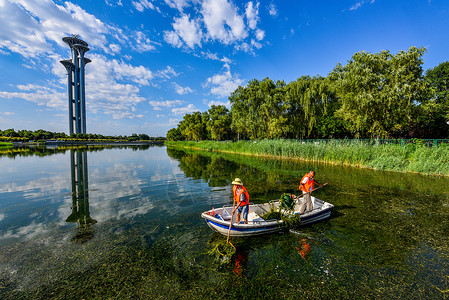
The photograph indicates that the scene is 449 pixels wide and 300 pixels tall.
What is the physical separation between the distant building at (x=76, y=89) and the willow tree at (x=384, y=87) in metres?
125

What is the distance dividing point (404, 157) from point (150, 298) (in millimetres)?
25127

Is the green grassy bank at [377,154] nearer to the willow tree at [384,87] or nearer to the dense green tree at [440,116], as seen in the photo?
the willow tree at [384,87]

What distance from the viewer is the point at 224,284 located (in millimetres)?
4617

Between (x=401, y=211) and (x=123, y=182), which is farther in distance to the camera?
(x=123, y=182)

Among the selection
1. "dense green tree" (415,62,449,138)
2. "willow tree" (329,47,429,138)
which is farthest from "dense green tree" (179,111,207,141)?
"dense green tree" (415,62,449,138)

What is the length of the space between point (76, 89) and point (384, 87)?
132 m

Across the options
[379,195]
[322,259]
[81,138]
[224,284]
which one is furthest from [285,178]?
[81,138]

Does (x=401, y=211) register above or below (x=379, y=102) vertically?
below

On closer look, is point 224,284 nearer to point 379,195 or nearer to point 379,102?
point 379,195

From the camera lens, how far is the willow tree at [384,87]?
21.1m

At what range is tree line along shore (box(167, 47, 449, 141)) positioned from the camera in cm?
2161

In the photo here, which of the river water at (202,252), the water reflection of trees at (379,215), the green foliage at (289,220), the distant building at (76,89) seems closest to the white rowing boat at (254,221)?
the green foliage at (289,220)

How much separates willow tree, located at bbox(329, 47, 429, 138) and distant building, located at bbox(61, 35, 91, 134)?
125m

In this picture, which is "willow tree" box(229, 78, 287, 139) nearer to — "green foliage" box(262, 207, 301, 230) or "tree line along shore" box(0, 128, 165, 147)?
"green foliage" box(262, 207, 301, 230)
